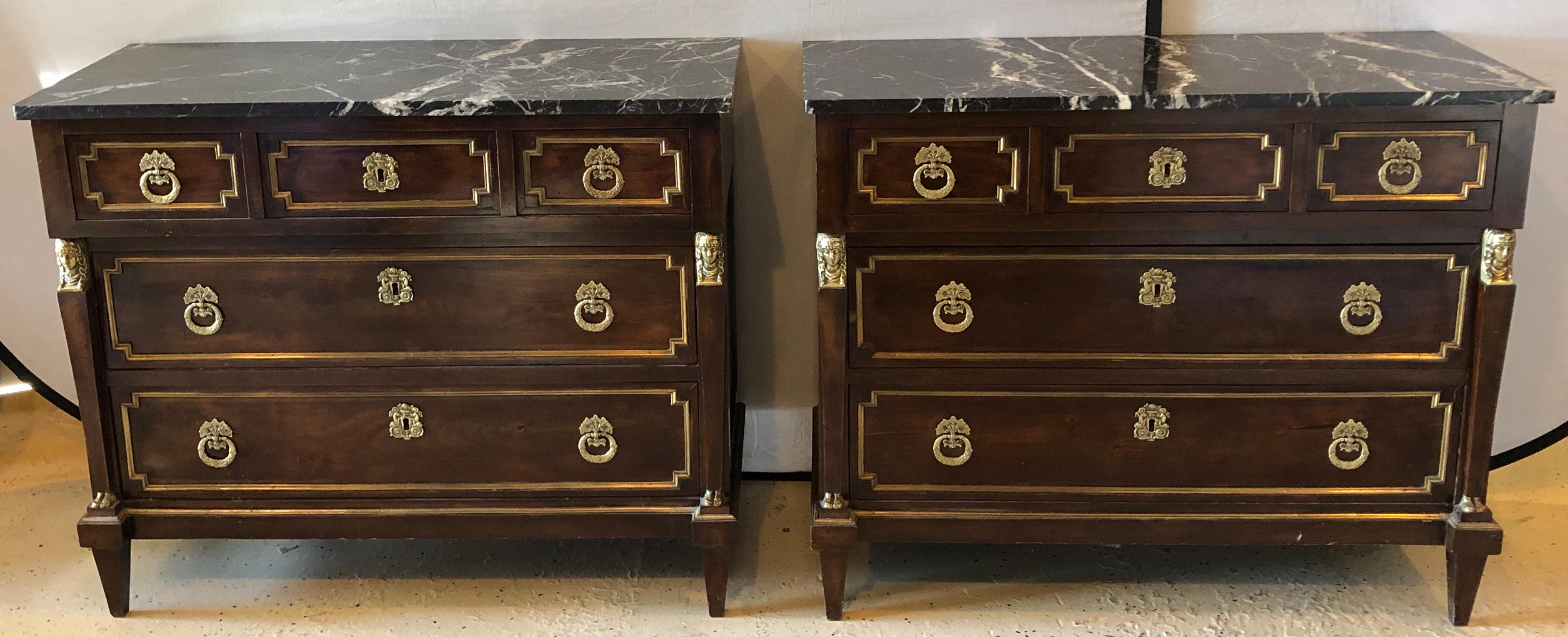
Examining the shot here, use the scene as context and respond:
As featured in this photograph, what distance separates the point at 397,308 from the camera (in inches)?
83.9

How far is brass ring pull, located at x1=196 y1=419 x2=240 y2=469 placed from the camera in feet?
7.23

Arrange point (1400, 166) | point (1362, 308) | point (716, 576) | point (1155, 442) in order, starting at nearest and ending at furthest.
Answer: point (1400, 166) → point (1362, 308) → point (1155, 442) → point (716, 576)

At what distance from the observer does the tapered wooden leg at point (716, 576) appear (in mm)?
2273

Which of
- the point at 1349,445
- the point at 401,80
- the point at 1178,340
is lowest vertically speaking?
the point at 1349,445

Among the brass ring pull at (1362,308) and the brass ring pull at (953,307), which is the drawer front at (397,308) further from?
the brass ring pull at (1362,308)

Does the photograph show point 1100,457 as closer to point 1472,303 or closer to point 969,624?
point 969,624

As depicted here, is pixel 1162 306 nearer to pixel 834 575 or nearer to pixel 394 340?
pixel 834 575

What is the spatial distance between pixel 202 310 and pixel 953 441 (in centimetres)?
120

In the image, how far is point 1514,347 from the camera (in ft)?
8.75

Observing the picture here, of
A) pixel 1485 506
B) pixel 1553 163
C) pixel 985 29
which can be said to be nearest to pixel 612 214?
pixel 985 29

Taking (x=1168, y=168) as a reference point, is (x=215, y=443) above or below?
below

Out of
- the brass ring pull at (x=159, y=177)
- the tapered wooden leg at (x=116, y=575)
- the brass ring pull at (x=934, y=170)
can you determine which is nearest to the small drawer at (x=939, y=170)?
the brass ring pull at (x=934, y=170)

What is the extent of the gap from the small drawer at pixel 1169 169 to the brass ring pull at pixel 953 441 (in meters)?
0.39

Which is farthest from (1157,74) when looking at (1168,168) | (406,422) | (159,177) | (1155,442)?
(159,177)
